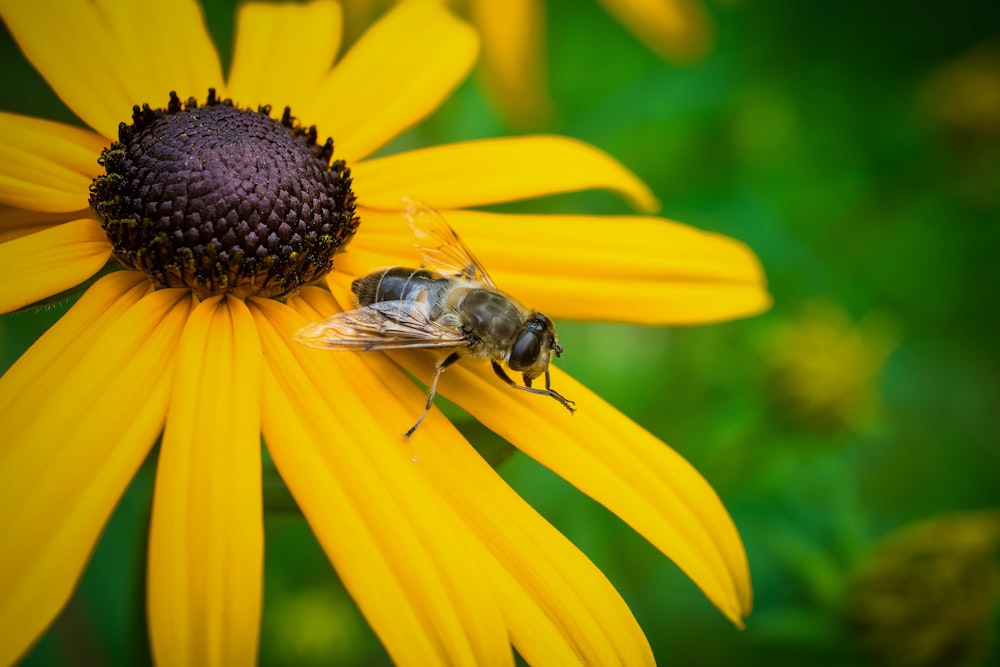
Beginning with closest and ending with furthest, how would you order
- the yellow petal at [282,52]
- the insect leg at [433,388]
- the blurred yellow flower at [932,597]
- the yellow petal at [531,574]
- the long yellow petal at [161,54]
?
the yellow petal at [531,574]
the insect leg at [433,388]
the long yellow petal at [161,54]
the yellow petal at [282,52]
the blurred yellow flower at [932,597]

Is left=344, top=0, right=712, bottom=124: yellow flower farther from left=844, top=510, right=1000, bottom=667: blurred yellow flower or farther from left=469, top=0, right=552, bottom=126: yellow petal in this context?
left=844, top=510, right=1000, bottom=667: blurred yellow flower

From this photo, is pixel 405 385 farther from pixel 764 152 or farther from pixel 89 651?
pixel 764 152

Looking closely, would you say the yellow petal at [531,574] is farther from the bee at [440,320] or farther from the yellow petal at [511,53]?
the yellow petal at [511,53]

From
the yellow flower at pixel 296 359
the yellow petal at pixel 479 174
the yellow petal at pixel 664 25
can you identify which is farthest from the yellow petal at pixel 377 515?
the yellow petal at pixel 664 25

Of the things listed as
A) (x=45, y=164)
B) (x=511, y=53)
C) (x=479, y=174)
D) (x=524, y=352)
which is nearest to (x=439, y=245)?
(x=479, y=174)

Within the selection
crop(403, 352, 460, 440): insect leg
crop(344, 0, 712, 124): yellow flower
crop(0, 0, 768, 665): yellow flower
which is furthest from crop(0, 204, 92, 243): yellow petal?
crop(344, 0, 712, 124): yellow flower

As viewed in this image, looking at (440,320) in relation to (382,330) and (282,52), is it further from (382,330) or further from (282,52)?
(282,52)
